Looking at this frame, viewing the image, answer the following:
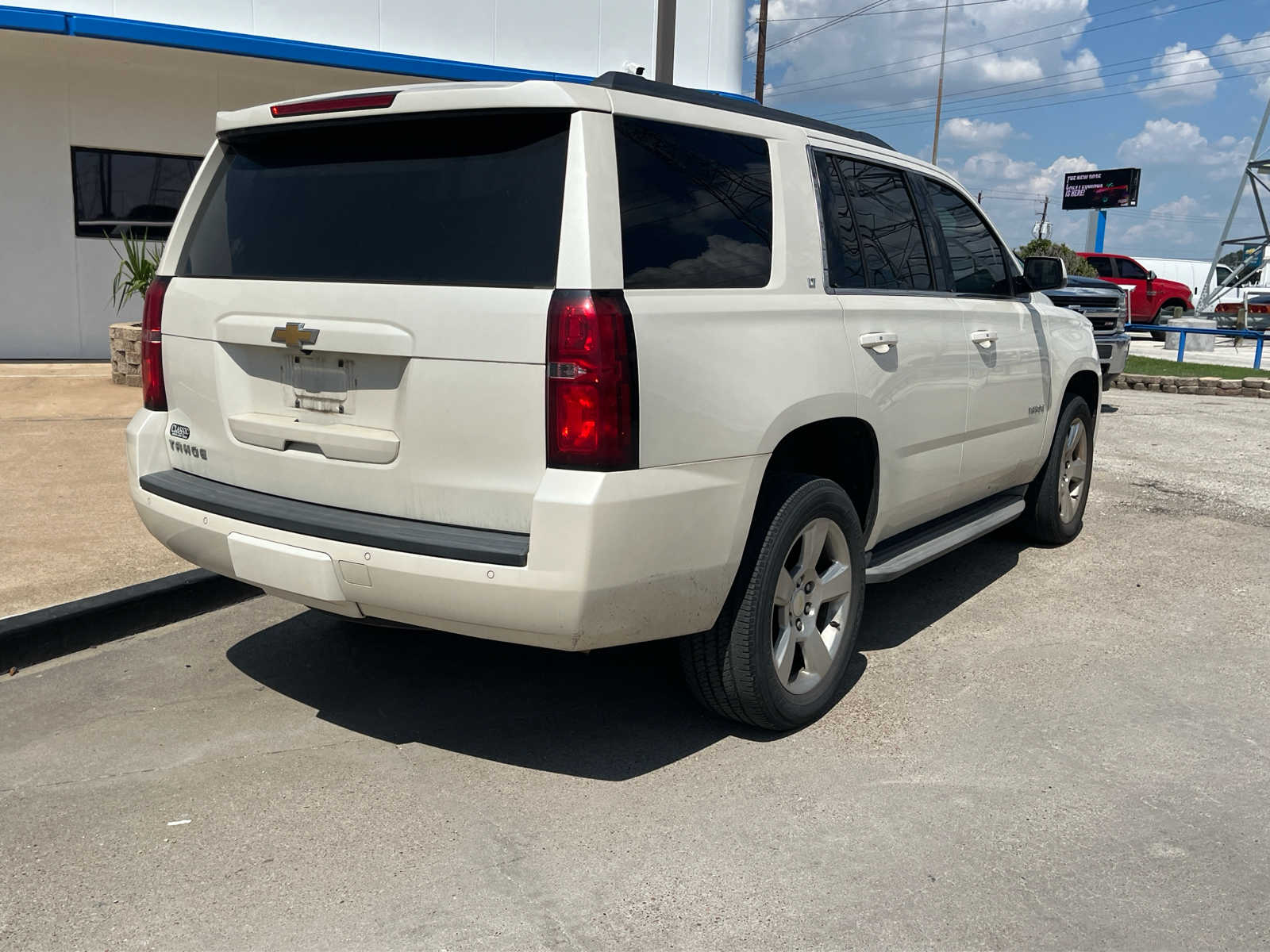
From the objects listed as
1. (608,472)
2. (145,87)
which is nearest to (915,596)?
(608,472)

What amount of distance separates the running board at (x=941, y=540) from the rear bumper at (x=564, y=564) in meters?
1.16

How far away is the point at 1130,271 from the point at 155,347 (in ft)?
100

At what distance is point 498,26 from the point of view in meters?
13.7

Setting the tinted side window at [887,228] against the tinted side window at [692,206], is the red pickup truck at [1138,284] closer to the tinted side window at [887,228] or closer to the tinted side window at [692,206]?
the tinted side window at [887,228]

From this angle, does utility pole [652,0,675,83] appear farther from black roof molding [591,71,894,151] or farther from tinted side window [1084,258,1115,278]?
tinted side window [1084,258,1115,278]

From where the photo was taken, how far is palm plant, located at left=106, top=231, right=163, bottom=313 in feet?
39.2

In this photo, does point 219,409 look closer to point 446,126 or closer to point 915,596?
point 446,126

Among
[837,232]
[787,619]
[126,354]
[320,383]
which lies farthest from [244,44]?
[787,619]

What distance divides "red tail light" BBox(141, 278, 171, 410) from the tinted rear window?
208 millimetres

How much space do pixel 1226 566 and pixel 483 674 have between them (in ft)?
14.2

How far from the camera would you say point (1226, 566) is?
6473mm

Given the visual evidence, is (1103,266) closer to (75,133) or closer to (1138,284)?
(1138,284)

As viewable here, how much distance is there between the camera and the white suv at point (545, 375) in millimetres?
3213

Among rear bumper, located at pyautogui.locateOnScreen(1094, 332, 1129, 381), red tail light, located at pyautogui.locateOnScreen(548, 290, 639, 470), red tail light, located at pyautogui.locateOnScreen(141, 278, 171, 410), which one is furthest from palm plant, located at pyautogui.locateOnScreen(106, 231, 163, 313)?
rear bumper, located at pyautogui.locateOnScreen(1094, 332, 1129, 381)
